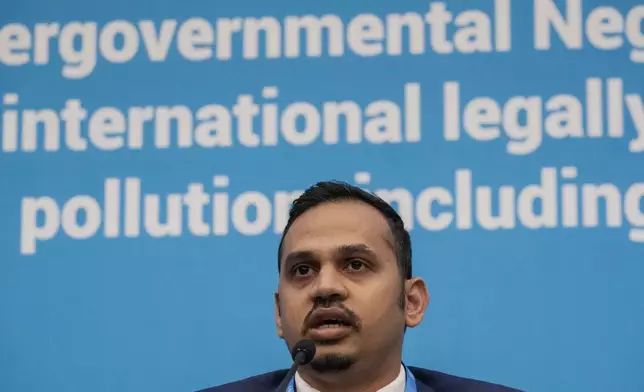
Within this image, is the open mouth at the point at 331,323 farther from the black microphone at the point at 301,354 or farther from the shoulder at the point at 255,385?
the shoulder at the point at 255,385

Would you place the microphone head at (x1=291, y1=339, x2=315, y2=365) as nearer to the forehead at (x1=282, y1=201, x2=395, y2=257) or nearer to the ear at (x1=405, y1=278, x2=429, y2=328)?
the forehead at (x1=282, y1=201, x2=395, y2=257)

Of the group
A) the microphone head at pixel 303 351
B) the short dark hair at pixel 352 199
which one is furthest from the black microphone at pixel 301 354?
the short dark hair at pixel 352 199

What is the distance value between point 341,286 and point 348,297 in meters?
0.03

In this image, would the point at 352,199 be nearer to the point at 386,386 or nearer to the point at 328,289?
the point at 328,289

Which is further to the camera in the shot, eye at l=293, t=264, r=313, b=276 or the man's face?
eye at l=293, t=264, r=313, b=276

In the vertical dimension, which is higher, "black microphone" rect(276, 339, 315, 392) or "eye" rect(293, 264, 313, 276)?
"eye" rect(293, 264, 313, 276)

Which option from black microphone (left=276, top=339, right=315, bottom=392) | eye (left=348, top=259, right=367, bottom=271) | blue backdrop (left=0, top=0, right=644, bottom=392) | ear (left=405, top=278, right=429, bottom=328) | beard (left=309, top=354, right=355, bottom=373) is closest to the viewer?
black microphone (left=276, top=339, right=315, bottom=392)

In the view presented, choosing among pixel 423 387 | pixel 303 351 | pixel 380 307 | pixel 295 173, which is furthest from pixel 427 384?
pixel 295 173

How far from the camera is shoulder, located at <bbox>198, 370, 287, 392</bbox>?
2479 millimetres

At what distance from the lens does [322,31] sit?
308 cm

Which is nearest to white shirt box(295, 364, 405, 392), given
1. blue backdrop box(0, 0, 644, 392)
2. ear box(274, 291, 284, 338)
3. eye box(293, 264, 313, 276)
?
ear box(274, 291, 284, 338)

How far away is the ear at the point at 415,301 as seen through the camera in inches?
95.8

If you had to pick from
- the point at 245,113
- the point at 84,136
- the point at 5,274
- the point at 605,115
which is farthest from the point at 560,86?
the point at 5,274

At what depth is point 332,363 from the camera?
2.23m
